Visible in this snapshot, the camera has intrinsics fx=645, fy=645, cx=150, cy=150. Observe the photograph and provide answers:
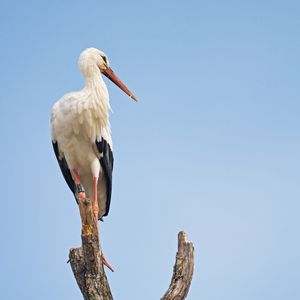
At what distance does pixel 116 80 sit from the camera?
8531mm

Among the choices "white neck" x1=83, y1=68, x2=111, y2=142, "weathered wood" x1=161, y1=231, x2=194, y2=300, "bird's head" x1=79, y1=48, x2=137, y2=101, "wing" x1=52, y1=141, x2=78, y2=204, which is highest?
"bird's head" x1=79, y1=48, x2=137, y2=101

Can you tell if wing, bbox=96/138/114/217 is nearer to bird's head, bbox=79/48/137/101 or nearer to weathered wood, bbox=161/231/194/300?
bird's head, bbox=79/48/137/101

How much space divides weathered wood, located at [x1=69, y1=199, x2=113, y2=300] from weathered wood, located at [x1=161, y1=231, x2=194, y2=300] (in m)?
0.63

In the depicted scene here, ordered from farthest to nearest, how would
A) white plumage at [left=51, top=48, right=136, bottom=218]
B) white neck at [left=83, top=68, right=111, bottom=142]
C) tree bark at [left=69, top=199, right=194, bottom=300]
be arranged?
1. white neck at [left=83, top=68, right=111, bottom=142]
2. white plumage at [left=51, top=48, right=136, bottom=218]
3. tree bark at [left=69, top=199, right=194, bottom=300]

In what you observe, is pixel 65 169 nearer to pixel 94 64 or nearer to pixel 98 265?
pixel 94 64

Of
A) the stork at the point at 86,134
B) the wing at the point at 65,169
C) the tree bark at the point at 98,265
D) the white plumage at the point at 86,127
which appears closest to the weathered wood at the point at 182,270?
the tree bark at the point at 98,265

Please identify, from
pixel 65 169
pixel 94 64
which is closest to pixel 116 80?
pixel 94 64

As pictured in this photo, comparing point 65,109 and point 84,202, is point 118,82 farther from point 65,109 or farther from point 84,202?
point 84,202

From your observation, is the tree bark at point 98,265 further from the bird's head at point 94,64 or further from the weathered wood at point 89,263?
the bird's head at point 94,64

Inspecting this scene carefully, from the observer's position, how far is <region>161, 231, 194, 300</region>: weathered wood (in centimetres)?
625

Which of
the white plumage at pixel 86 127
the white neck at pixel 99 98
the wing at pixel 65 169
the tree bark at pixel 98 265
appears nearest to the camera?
the tree bark at pixel 98 265

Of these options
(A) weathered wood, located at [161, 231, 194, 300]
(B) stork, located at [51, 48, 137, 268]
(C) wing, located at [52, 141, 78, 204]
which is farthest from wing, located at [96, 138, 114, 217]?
(A) weathered wood, located at [161, 231, 194, 300]

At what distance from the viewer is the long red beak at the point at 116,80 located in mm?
8361

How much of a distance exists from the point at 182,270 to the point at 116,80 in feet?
10.4
